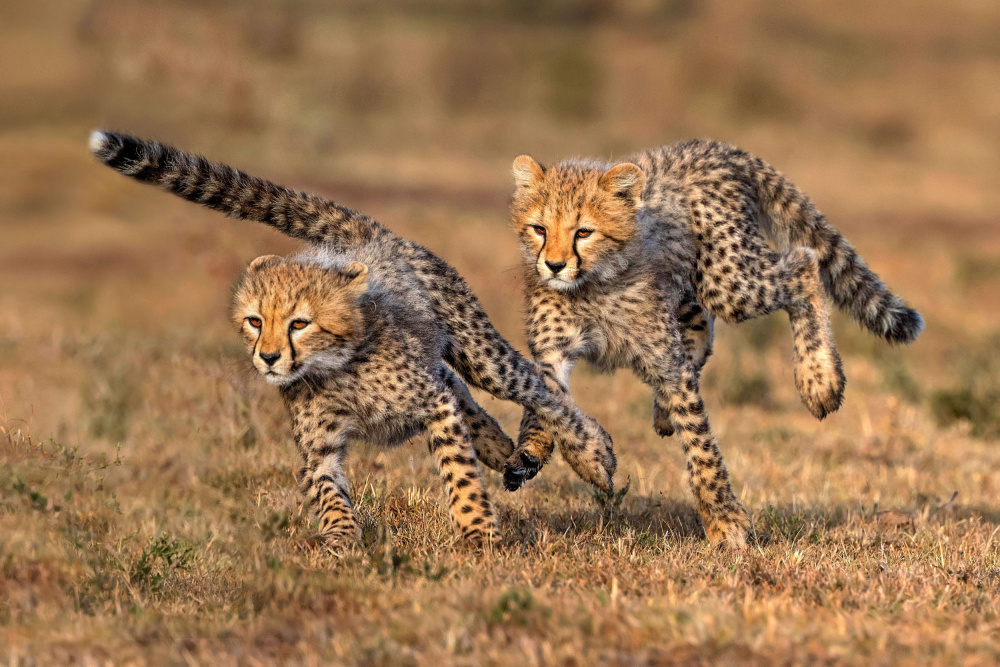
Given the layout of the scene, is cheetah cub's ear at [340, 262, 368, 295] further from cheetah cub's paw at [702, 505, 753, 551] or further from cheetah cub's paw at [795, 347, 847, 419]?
cheetah cub's paw at [795, 347, 847, 419]

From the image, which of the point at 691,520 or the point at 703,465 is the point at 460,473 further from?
the point at 691,520

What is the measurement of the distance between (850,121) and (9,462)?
35.9 meters

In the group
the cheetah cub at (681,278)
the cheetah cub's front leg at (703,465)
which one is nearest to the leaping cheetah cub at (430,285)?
the cheetah cub at (681,278)

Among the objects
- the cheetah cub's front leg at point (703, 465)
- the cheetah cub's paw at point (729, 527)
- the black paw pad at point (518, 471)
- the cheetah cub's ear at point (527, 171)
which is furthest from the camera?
the cheetah cub's ear at point (527, 171)

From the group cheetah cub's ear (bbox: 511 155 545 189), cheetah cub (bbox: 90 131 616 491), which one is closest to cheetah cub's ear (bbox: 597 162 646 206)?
cheetah cub's ear (bbox: 511 155 545 189)

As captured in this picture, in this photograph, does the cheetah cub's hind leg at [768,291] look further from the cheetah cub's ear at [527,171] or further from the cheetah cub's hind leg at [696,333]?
the cheetah cub's ear at [527,171]

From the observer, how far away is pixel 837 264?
6.69 metres

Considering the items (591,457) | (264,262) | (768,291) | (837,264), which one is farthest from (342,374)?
(837,264)

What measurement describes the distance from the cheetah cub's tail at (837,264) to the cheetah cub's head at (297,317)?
9.13ft

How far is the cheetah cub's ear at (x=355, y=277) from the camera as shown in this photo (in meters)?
4.92

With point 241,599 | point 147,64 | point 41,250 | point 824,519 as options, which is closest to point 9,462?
point 241,599

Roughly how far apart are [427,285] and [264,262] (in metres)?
0.88

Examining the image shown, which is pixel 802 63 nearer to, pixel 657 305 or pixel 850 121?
pixel 850 121

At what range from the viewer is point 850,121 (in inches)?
1473
